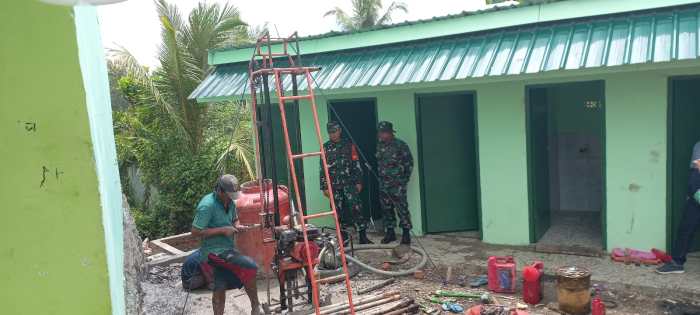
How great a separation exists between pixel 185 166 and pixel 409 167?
20.8ft

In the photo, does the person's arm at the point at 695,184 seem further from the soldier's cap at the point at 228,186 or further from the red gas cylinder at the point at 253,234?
→ the soldier's cap at the point at 228,186

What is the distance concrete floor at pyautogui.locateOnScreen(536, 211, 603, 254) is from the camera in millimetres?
7332

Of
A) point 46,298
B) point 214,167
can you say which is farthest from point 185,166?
point 46,298

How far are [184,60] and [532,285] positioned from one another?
943cm

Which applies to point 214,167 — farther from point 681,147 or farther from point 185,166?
point 681,147

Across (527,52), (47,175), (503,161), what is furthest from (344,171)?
(47,175)

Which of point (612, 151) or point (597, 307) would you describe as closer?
point (597, 307)

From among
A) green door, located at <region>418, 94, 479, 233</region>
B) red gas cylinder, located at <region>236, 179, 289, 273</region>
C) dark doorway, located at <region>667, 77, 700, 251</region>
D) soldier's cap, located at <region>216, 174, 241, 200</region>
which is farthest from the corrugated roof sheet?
soldier's cap, located at <region>216, 174, 241, 200</region>

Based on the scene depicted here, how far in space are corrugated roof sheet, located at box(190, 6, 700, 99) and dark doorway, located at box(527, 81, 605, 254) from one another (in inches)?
47.9

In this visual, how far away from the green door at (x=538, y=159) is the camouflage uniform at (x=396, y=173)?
1647 millimetres

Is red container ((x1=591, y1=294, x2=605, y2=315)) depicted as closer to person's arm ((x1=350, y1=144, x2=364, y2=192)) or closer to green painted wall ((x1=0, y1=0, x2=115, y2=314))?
person's arm ((x1=350, y1=144, x2=364, y2=192))

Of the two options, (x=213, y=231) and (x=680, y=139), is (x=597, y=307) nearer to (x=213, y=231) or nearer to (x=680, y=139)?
(x=680, y=139)

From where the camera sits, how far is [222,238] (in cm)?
543

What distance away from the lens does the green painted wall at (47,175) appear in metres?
2.59
